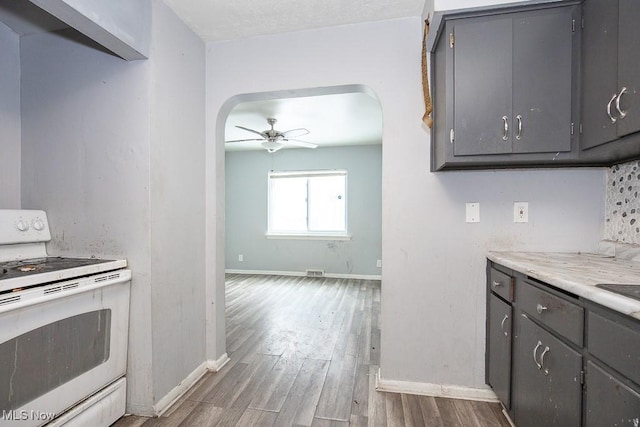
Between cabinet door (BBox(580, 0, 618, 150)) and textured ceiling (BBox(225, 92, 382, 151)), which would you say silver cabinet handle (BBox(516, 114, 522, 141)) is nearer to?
cabinet door (BBox(580, 0, 618, 150))

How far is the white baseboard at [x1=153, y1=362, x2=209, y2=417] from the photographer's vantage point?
5.62 feet

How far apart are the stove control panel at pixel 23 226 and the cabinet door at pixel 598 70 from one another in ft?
9.54

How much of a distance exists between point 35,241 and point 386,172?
213 centimetres

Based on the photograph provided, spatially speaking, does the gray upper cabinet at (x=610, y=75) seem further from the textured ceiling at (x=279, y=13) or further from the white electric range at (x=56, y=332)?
the white electric range at (x=56, y=332)

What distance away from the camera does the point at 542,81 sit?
1520 millimetres

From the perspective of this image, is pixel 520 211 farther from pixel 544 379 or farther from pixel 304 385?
pixel 304 385

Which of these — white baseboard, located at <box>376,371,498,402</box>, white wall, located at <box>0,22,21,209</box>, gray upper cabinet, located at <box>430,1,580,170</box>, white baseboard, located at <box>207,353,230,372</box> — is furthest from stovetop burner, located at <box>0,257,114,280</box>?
gray upper cabinet, located at <box>430,1,580,170</box>

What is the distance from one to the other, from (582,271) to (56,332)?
2275 millimetres

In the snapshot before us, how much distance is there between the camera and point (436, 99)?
1.82m

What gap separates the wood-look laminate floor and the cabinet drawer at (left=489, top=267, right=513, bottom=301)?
28.3 inches

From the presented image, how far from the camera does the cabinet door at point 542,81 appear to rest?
4.90ft

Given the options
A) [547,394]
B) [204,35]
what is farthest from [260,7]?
[547,394]

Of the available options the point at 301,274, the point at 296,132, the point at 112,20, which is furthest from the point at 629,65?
the point at 301,274

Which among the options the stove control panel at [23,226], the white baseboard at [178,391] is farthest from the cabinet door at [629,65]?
the stove control panel at [23,226]
